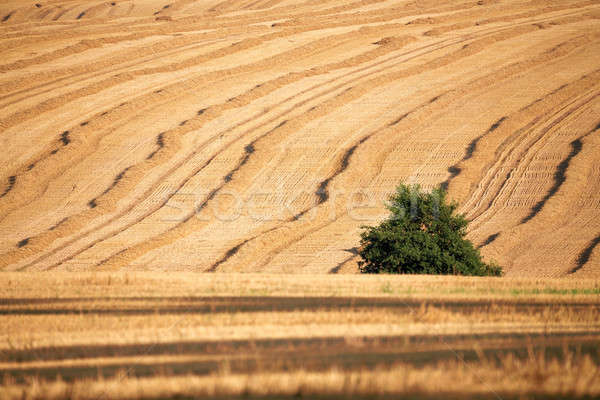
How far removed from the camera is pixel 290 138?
135 ft

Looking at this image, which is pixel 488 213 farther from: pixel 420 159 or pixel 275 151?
pixel 275 151

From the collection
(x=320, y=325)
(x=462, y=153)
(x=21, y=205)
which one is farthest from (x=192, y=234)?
(x=320, y=325)

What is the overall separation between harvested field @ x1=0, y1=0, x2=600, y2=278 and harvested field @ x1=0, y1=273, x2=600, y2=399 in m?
11.6

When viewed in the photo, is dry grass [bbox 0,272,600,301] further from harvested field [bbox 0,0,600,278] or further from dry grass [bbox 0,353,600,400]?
harvested field [bbox 0,0,600,278]

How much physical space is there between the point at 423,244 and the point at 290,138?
19.6m

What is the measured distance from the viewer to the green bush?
22.6 m

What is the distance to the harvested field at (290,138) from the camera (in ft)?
96.7

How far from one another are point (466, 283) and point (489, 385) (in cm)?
1032

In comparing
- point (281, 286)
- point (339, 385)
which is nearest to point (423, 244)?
point (281, 286)

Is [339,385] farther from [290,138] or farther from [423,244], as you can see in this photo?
[290,138]

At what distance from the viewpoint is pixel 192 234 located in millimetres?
30891

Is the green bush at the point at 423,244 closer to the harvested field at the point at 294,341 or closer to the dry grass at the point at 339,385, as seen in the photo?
the harvested field at the point at 294,341

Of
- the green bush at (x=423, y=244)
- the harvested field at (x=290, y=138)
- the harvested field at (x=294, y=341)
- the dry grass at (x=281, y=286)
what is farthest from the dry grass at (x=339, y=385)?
the harvested field at (x=290, y=138)

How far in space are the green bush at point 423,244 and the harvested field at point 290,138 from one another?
3369 millimetres
